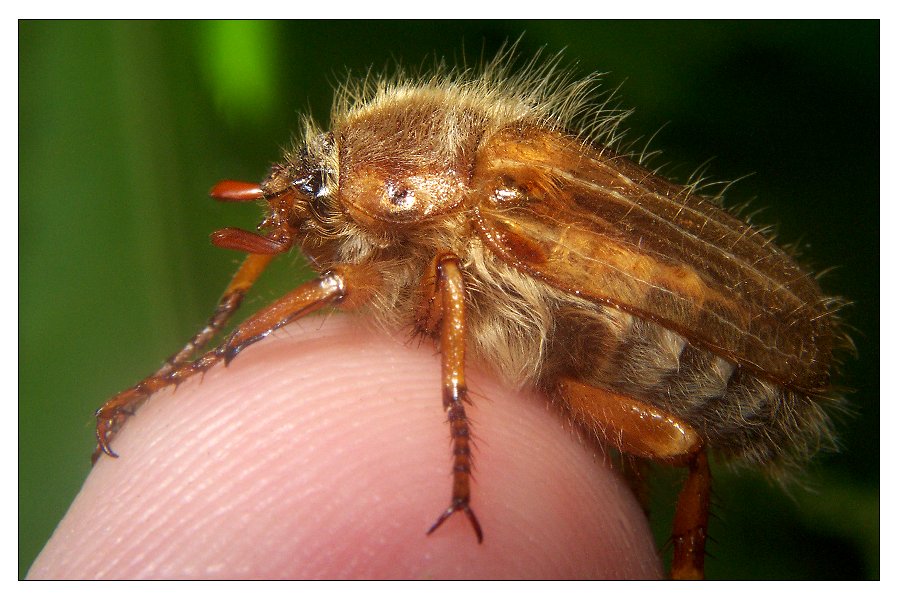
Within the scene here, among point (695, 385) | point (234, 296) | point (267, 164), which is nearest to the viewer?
point (695, 385)

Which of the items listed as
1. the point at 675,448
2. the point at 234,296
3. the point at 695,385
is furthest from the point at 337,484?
the point at 695,385

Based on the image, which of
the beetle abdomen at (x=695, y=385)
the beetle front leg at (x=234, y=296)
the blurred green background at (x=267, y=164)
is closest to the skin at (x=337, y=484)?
the beetle front leg at (x=234, y=296)

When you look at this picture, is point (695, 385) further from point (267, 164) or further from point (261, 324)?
point (267, 164)

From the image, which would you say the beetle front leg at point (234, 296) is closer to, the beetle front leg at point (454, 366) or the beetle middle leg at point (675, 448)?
the beetle front leg at point (454, 366)

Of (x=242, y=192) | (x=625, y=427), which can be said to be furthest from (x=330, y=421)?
(x=625, y=427)

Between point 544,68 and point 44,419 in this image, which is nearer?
point 44,419

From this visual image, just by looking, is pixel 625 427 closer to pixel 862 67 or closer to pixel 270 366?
pixel 270 366

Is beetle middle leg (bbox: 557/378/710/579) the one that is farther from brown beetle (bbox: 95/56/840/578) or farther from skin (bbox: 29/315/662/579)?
skin (bbox: 29/315/662/579)
